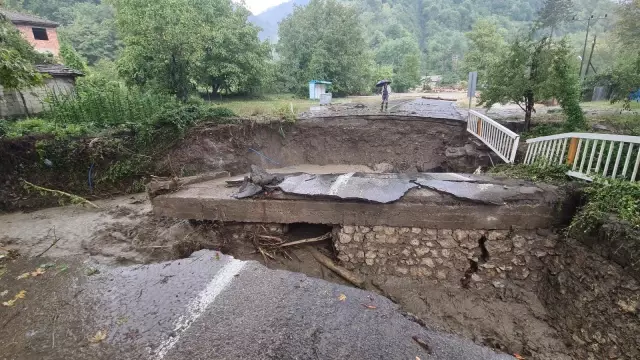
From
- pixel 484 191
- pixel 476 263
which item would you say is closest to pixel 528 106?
pixel 484 191

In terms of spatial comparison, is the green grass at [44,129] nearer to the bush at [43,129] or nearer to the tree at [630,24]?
the bush at [43,129]

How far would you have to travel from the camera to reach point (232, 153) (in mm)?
9438

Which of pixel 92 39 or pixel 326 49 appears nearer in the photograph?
pixel 326 49

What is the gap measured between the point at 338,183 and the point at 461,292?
2424 millimetres

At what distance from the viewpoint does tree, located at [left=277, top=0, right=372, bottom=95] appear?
25.2 m

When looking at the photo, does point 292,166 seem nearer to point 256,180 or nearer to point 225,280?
point 256,180

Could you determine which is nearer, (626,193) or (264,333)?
(264,333)

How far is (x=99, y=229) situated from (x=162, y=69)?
8994mm

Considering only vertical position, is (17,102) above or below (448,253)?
above

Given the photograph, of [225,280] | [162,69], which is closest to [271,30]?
[162,69]

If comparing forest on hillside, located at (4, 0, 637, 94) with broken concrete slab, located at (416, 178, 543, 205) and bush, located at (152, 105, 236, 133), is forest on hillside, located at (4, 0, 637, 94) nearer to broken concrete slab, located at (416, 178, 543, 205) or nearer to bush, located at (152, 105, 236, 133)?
bush, located at (152, 105, 236, 133)

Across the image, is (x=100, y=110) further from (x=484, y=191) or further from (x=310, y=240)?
(x=484, y=191)

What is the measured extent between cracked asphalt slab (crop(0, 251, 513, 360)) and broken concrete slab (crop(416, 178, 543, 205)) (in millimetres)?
1914

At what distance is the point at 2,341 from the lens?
110 inches
